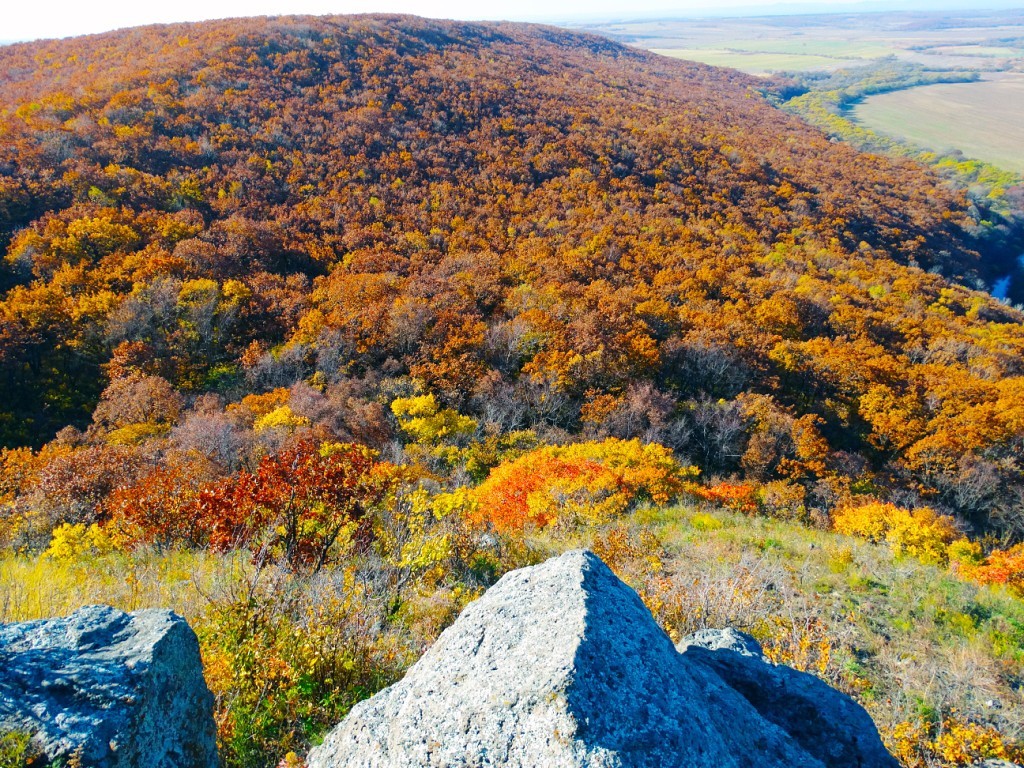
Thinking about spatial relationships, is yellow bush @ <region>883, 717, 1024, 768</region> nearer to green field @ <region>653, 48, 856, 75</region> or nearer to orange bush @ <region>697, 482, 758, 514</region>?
orange bush @ <region>697, 482, 758, 514</region>

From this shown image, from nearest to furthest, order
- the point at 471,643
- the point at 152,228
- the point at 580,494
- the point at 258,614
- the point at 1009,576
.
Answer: the point at 471,643, the point at 258,614, the point at 1009,576, the point at 580,494, the point at 152,228

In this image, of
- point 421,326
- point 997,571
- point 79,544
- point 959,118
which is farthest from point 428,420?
point 959,118

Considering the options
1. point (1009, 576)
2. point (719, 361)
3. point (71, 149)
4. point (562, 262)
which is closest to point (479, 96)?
point (562, 262)

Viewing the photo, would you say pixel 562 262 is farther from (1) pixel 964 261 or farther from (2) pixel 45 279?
(1) pixel 964 261

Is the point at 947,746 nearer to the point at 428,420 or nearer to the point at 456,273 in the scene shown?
the point at 428,420

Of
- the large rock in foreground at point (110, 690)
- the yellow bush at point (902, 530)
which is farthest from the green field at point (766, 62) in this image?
the large rock in foreground at point (110, 690)

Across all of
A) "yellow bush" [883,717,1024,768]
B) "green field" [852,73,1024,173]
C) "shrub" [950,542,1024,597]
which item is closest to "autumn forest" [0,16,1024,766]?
"shrub" [950,542,1024,597]
